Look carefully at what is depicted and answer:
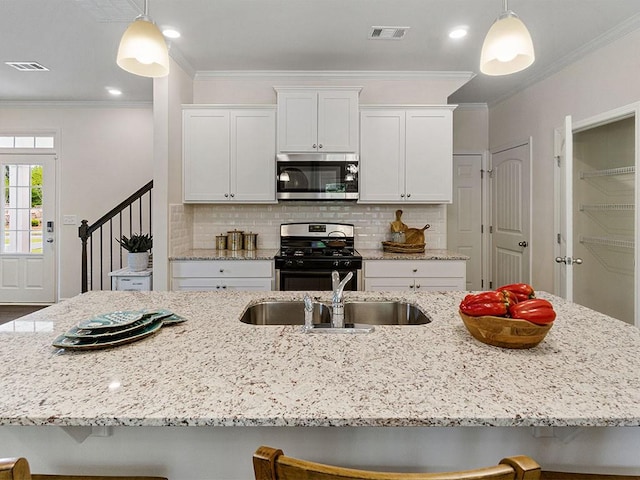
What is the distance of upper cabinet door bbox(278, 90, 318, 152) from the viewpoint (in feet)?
11.8

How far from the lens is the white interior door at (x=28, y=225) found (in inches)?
203

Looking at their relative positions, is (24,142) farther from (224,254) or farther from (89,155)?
(224,254)

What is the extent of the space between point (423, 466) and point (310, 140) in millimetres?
3056

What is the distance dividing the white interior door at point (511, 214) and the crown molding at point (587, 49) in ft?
2.01

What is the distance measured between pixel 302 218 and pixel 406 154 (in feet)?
3.96

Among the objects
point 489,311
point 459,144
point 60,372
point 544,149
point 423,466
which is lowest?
point 423,466

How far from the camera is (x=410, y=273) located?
11.3 feet

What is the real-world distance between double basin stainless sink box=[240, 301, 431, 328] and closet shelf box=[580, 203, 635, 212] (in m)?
2.30

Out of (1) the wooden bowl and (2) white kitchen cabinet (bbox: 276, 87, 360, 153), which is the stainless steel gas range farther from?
(1) the wooden bowl

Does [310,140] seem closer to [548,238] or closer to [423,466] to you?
[548,238]

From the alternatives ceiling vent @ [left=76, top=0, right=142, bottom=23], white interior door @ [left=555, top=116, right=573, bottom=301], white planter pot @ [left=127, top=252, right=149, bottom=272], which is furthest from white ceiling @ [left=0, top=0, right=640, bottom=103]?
white planter pot @ [left=127, top=252, right=149, bottom=272]

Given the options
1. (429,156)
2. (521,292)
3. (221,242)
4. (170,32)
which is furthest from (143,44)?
(429,156)

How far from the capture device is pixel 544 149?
3.77 metres

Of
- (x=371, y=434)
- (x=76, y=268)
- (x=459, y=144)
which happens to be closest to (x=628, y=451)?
(x=371, y=434)
